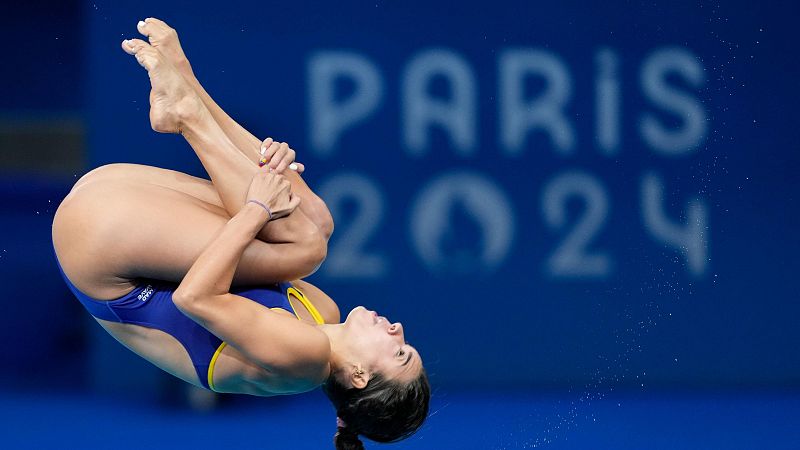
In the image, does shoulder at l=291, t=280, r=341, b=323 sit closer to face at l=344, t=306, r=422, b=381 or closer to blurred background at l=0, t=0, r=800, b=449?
face at l=344, t=306, r=422, b=381

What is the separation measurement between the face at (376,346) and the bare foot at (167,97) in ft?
2.42

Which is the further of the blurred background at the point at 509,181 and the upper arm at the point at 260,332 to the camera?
the blurred background at the point at 509,181

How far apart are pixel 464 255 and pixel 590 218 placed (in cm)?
82

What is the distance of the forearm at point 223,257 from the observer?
2916 millimetres

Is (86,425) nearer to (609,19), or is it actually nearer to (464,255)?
(464,255)

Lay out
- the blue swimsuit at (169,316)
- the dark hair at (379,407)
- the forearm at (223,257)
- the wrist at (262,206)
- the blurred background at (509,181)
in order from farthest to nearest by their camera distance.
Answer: the blurred background at (509,181), the dark hair at (379,407), the blue swimsuit at (169,316), the wrist at (262,206), the forearm at (223,257)

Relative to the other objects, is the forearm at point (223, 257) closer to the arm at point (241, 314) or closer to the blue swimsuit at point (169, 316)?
the arm at point (241, 314)

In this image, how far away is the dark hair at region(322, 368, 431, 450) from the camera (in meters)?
3.27

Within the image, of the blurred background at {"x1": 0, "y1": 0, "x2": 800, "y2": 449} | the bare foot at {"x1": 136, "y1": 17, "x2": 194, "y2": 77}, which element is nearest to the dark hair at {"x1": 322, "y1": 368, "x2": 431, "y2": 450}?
the bare foot at {"x1": 136, "y1": 17, "x2": 194, "y2": 77}

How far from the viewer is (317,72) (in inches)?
266

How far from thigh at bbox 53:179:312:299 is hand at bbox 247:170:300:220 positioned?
12 cm

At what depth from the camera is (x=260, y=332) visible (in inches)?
117

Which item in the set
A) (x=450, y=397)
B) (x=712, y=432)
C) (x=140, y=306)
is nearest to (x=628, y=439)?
(x=712, y=432)

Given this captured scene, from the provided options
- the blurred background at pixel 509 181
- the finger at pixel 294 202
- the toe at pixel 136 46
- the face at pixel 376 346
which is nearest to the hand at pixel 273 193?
the finger at pixel 294 202
